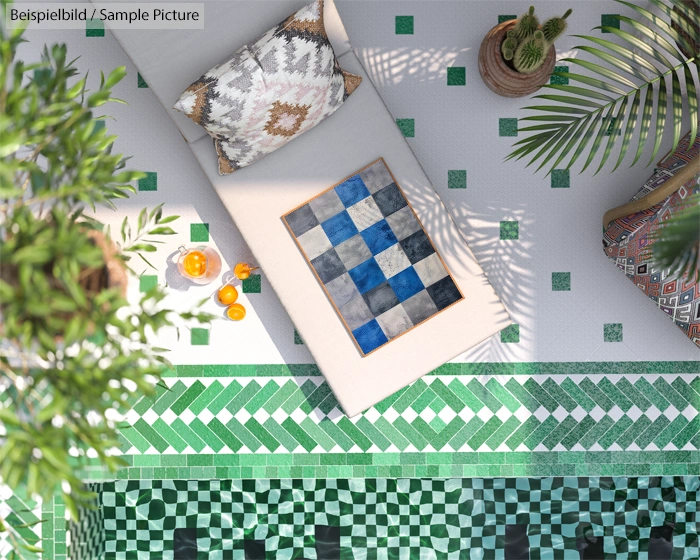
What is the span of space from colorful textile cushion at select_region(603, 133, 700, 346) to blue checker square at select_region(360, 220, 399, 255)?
3.88 feet

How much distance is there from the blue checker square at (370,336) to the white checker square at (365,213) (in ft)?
1.63

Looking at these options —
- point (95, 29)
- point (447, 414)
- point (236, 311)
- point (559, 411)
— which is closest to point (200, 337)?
point (236, 311)

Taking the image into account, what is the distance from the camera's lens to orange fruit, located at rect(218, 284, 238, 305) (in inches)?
131

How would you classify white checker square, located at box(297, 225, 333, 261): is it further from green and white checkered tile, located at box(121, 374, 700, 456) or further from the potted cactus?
the potted cactus

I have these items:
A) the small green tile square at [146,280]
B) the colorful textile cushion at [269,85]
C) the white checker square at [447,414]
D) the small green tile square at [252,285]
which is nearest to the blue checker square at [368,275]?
the small green tile square at [252,285]

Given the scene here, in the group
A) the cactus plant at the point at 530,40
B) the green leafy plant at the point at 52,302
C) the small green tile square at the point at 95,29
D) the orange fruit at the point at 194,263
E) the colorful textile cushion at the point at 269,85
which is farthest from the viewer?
the small green tile square at the point at 95,29

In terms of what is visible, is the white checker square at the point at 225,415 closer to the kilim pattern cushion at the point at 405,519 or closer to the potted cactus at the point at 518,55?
the kilim pattern cushion at the point at 405,519

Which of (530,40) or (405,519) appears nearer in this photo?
(530,40)

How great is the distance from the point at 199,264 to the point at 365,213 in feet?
3.08

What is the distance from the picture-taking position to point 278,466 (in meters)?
3.46

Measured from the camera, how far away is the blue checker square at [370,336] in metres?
3.05

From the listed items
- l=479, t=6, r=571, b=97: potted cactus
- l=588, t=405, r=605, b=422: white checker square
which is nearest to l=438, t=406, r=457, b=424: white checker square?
l=588, t=405, r=605, b=422: white checker square

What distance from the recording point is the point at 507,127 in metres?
3.43

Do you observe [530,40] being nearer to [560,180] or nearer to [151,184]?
[560,180]
